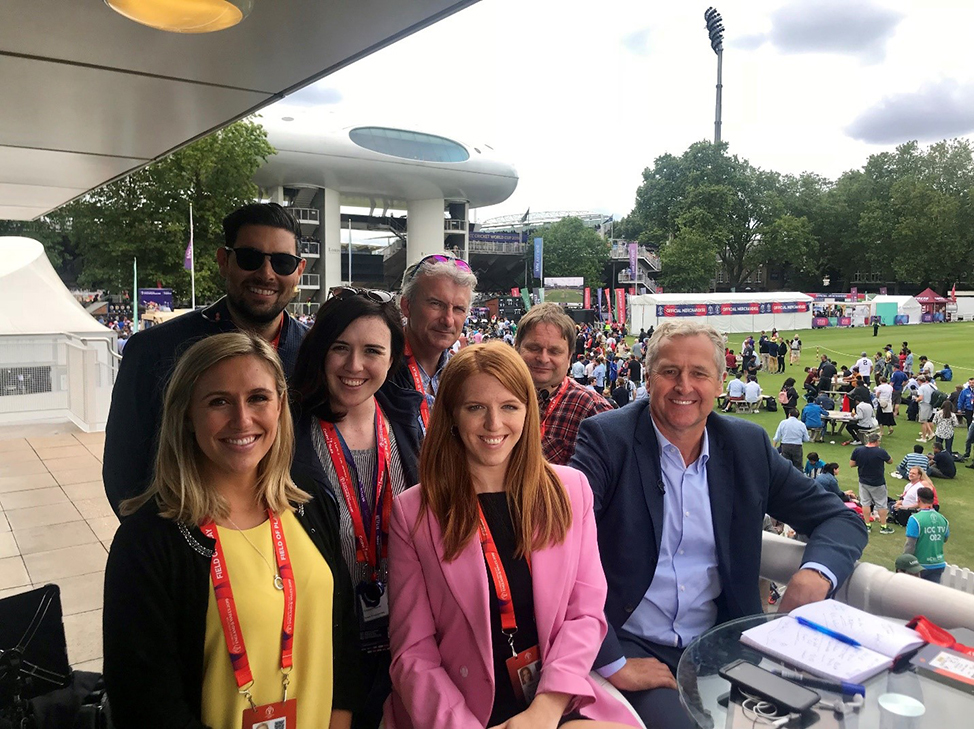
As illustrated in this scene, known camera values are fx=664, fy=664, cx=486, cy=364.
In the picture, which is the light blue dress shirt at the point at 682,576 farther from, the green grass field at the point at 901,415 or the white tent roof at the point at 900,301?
the white tent roof at the point at 900,301

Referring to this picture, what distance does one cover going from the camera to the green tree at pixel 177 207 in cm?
2816

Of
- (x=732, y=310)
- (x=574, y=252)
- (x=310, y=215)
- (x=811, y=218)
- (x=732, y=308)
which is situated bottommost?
(x=732, y=310)

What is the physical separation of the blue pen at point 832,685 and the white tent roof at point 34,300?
1355 cm

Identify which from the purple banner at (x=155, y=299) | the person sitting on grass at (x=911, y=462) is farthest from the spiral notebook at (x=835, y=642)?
the purple banner at (x=155, y=299)

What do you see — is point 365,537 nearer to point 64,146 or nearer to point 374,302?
point 374,302

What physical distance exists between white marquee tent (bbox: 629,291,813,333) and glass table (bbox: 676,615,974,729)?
3575 centimetres

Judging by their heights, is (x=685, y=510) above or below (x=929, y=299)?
below

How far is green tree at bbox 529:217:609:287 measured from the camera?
2933 inches

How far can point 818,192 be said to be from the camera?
3014 inches

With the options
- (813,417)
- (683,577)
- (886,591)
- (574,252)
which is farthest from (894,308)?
(683,577)

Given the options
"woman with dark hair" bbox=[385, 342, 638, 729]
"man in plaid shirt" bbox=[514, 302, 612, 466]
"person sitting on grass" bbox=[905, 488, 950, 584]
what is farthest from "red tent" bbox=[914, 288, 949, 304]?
"woman with dark hair" bbox=[385, 342, 638, 729]

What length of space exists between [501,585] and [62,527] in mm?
5626

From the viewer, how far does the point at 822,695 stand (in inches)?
76.5

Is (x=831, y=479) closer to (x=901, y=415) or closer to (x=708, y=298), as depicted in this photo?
(x=901, y=415)
